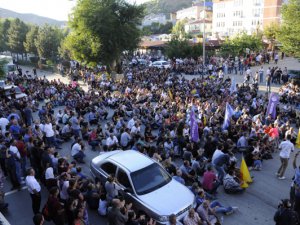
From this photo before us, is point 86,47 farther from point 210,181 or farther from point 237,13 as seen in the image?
point 237,13

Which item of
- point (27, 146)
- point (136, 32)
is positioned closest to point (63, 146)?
point (27, 146)

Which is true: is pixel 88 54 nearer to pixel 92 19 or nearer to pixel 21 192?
pixel 92 19

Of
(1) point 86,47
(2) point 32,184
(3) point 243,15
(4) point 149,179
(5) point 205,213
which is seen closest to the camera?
(5) point 205,213

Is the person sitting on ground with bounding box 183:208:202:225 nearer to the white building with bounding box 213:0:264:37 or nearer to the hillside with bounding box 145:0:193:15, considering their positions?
the white building with bounding box 213:0:264:37

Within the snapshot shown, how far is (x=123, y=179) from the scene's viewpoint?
8.91 meters

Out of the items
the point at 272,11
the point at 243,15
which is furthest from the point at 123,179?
the point at 243,15

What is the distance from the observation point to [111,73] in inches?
1371

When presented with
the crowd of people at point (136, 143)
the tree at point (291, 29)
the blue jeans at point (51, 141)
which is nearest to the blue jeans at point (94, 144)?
the crowd of people at point (136, 143)

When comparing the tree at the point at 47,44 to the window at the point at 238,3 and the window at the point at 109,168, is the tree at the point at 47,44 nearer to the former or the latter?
the window at the point at 238,3

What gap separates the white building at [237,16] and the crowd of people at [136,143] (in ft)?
182

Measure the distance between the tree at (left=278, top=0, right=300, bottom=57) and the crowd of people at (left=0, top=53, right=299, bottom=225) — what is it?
7466mm

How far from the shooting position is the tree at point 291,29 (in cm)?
2741

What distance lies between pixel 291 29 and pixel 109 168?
81.8 ft

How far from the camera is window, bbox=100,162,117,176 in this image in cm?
932
